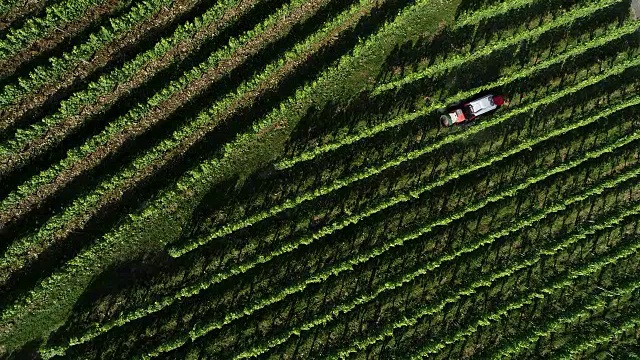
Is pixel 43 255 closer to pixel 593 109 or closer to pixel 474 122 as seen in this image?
pixel 474 122

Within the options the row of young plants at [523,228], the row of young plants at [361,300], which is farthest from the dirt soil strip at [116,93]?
the row of young plants at [523,228]

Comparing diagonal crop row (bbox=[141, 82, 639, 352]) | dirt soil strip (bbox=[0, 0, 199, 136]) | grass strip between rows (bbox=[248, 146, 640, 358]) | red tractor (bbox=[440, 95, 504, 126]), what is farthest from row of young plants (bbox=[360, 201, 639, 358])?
dirt soil strip (bbox=[0, 0, 199, 136])

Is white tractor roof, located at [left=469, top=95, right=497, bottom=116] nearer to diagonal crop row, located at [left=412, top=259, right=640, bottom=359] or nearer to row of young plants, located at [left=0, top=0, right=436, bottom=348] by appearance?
row of young plants, located at [left=0, top=0, right=436, bottom=348]

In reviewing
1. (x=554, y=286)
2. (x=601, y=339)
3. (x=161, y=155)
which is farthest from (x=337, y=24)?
(x=601, y=339)

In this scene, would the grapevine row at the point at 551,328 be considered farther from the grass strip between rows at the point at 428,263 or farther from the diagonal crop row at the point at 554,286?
the grass strip between rows at the point at 428,263

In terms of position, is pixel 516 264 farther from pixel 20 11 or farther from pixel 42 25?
pixel 20 11

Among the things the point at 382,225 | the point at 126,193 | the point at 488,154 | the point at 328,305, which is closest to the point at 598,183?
the point at 488,154
